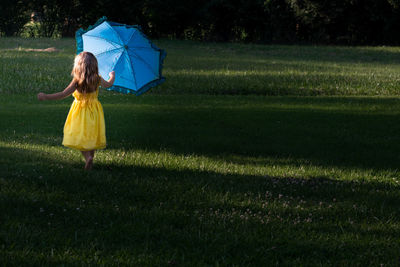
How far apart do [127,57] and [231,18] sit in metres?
32.4

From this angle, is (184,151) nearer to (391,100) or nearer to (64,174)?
(64,174)

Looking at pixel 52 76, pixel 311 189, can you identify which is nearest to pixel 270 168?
pixel 311 189

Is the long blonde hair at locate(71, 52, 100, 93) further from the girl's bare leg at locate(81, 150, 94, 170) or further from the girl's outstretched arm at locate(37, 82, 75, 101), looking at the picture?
the girl's bare leg at locate(81, 150, 94, 170)

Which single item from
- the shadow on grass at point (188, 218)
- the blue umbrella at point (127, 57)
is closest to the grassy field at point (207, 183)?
the shadow on grass at point (188, 218)

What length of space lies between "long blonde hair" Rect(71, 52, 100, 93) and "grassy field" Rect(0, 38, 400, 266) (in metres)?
1.11

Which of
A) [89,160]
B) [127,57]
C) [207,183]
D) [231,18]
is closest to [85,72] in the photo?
[89,160]

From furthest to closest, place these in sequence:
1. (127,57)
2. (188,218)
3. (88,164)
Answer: (127,57)
(88,164)
(188,218)

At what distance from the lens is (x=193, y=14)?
39.8m

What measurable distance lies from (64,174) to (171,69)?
46.5 feet

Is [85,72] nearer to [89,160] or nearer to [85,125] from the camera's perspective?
[85,125]

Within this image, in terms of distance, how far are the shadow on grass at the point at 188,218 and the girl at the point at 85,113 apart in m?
0.36

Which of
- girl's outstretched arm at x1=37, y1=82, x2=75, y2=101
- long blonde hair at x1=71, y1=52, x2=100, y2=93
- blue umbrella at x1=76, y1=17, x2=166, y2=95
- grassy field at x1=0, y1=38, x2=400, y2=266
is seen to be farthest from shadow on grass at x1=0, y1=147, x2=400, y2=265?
blue umbrella at x1=76, y1=17, x2=166, y2=95

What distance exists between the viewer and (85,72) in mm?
7074

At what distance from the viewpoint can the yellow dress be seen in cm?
701
